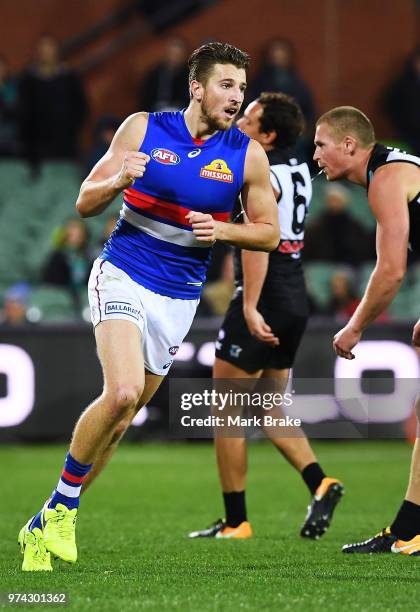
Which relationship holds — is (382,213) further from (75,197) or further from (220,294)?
(75,197)

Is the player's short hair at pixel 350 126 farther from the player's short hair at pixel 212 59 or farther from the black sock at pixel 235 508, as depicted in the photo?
the black sock at pixel 235 508

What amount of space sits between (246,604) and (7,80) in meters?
12.9

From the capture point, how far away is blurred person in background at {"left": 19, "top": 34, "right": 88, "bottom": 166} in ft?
52.6

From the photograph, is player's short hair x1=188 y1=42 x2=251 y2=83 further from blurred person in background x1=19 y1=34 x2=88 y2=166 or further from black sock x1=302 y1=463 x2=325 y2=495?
blurred person in background x1=19 y1=34 x2=88 y2=166

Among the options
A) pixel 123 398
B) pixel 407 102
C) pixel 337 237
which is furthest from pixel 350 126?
pixel 407 102

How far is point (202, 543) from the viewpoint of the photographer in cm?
698

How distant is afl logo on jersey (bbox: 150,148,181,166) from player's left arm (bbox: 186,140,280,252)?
36cm

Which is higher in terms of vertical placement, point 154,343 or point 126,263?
point 126,263

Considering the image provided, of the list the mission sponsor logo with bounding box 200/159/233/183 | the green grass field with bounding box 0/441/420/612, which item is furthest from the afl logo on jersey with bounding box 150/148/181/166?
the green grass field with bounding box 0/441/420/612

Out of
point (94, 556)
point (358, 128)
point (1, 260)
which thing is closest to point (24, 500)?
point (94, 556)

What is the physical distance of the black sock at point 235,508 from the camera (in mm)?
7324

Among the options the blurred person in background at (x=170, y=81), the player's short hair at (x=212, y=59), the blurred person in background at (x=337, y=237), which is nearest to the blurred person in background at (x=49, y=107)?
the blurred person in background at (x=170, y=81)

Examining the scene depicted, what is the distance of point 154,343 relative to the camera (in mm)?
6250

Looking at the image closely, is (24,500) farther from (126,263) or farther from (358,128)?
(358,128)
